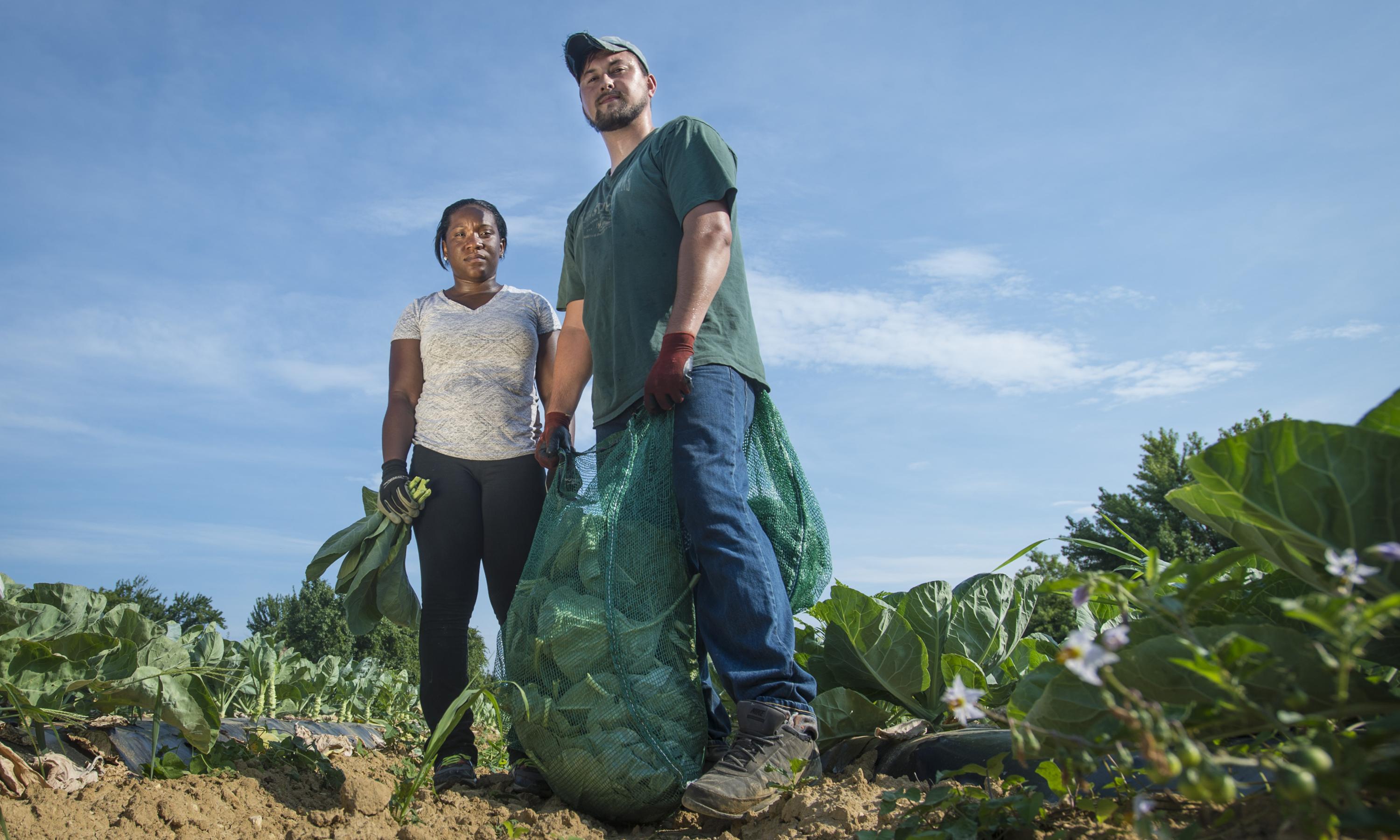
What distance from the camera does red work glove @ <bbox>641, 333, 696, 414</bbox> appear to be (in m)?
2.44

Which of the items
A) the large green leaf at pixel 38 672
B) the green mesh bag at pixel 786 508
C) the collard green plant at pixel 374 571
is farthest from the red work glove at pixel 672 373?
the large green leaf at pixel 38 672

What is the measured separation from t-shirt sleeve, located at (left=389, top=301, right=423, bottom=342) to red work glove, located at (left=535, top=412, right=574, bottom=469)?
75 cm

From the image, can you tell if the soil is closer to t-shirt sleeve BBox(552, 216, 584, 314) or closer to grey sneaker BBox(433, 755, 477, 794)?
grey sneaker BBox(433, 755, 477, 794)

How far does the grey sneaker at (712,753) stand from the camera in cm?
236

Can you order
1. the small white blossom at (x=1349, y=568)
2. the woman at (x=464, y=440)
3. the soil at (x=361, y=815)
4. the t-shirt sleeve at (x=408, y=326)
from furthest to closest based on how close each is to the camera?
the t-shirt sleeve at (x=408, y=326) < the woman at (x=464, y=440) < the soil at (x=361, y=815) < the small white blossom at (x=1349, y=568)

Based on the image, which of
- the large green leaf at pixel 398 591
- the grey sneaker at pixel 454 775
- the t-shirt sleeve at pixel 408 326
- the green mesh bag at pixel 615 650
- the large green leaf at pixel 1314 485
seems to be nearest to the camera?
the large green leaf at pixel 1314 485

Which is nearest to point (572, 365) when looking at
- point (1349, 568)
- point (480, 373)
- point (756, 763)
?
point (480, 373)

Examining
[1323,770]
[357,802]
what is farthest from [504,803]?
[1323,770]

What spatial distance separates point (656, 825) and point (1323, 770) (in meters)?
1.75

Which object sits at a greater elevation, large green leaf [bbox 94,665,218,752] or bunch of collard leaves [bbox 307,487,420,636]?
bunch of collard leaves [bbox 307,487,420,636]

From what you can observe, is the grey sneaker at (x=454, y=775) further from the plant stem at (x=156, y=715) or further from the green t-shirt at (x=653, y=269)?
the green t-shirt at (x=653, y=269)

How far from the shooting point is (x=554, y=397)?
3.22 m

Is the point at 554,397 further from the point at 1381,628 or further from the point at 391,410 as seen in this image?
the point at 1381,628

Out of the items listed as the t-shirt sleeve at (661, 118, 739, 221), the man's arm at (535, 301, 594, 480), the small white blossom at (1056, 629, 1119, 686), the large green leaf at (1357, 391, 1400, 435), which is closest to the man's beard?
the t-shirt sleeve at (661, 118, 739, 221)
